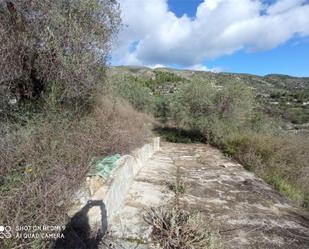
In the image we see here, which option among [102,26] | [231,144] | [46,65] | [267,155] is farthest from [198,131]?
[46,65]

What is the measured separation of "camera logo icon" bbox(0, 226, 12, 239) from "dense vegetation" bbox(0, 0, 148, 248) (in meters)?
0.22

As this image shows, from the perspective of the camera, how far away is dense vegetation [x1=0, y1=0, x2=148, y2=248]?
2.73 m

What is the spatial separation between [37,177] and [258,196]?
3707mm

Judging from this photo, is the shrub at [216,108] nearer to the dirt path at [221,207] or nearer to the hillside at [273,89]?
the hillside at [273,89]

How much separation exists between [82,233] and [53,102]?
256cm

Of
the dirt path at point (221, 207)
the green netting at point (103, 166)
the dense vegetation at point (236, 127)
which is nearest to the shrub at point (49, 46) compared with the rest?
the dense vegetation at point (236, 127)

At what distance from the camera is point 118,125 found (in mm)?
5871

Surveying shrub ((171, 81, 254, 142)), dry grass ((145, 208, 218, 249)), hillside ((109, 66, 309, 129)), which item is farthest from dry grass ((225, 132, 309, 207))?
hillside ((109, 66, 309, 129))

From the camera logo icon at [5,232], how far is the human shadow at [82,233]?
1.34ft

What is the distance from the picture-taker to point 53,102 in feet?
15.0

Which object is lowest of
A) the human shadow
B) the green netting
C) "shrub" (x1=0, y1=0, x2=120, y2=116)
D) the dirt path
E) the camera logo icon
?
the dirt path

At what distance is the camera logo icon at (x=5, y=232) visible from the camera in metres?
2.14

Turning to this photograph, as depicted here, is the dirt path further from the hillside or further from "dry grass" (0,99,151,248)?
the hillside

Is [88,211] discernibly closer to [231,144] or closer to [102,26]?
[102,26]
